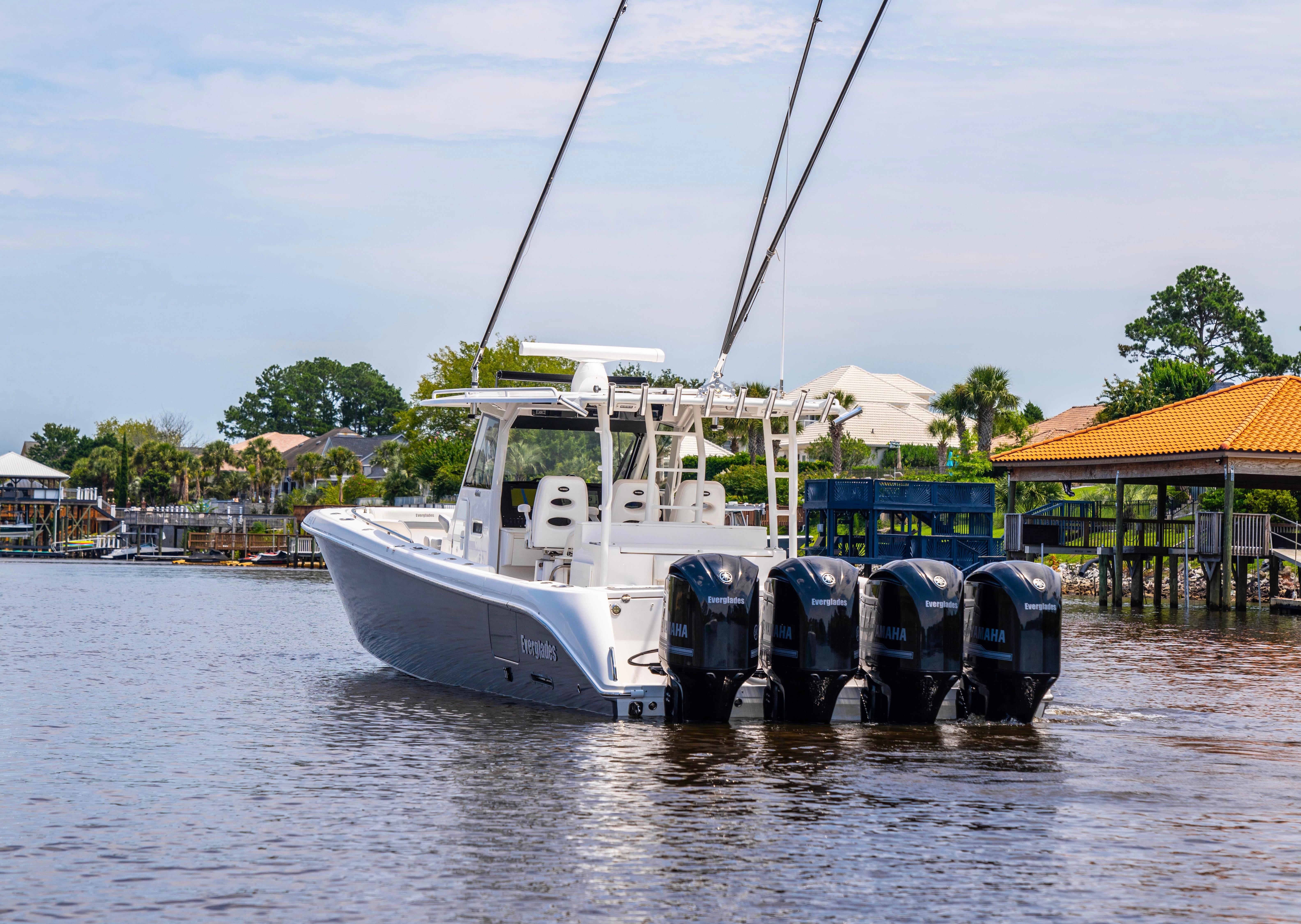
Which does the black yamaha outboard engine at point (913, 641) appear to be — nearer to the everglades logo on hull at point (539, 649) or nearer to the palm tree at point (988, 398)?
the everglades logo on hull at point (539, 649)

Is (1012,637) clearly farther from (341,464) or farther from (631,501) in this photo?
(341,464)

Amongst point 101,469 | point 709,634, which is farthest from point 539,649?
point 101,469

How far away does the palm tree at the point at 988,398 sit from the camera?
199ft

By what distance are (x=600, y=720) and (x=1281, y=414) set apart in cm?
2723

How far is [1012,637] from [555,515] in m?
4.11

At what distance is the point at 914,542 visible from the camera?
Answer: 37812mm

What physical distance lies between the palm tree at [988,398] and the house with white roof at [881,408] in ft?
29.6

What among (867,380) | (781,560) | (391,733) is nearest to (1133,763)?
(781,560)

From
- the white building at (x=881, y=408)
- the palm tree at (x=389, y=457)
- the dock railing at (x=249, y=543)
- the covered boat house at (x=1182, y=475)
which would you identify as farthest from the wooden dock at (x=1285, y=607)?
the dock railing at (x=249, y=543)

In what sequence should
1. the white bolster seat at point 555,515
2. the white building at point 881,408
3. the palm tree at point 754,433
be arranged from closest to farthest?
the white bolster seat at point 555,515 < the palm tree at point 754,433 < the white building at point 881,408

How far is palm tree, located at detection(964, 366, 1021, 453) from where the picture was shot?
6069 cm

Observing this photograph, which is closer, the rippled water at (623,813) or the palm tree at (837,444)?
the rippled water at (623,813)

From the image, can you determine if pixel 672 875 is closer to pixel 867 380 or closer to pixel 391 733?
pixel 391 733

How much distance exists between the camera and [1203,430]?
33.2m
